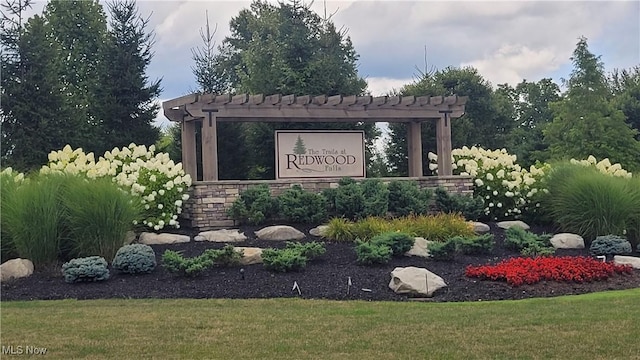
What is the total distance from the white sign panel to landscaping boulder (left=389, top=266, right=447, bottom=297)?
233 inches

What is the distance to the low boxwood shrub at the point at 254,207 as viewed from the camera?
12984mm

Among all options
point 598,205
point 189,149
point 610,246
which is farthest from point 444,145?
point 189,149

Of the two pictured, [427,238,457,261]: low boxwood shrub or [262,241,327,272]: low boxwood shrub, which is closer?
[262,241,327,272]: low boxwood shrub

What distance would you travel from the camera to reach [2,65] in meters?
Answer: 16.2

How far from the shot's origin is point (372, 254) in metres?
9.57

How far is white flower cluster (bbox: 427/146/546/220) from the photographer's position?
14.8 metres

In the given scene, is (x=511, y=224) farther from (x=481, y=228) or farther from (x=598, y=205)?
(x=598, y=205)

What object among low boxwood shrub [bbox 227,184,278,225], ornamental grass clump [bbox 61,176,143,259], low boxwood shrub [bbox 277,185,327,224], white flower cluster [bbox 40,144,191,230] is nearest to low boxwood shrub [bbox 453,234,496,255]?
low boxwood shrub [bbox 277,185,327,224]

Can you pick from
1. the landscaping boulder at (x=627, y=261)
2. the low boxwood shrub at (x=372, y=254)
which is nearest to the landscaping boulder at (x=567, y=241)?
the landscaping boulder at (x=627, y=261)

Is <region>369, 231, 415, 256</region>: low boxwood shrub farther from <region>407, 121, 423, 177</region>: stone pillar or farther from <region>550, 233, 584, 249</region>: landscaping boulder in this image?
<region>407, 121, 423, 177</region>: stone pillar

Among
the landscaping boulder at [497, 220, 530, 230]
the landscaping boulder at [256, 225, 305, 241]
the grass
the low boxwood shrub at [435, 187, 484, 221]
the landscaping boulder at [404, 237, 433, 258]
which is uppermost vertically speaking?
the low boxwood shrub at [435, 187, 484, 221]

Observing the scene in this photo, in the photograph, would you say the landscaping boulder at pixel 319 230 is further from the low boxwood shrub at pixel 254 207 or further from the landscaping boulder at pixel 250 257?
the landscaping boulder at pixel 250 257

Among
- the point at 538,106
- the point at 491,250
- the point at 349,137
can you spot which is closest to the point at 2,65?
the point at 349,137

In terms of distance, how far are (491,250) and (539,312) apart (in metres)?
4.07
